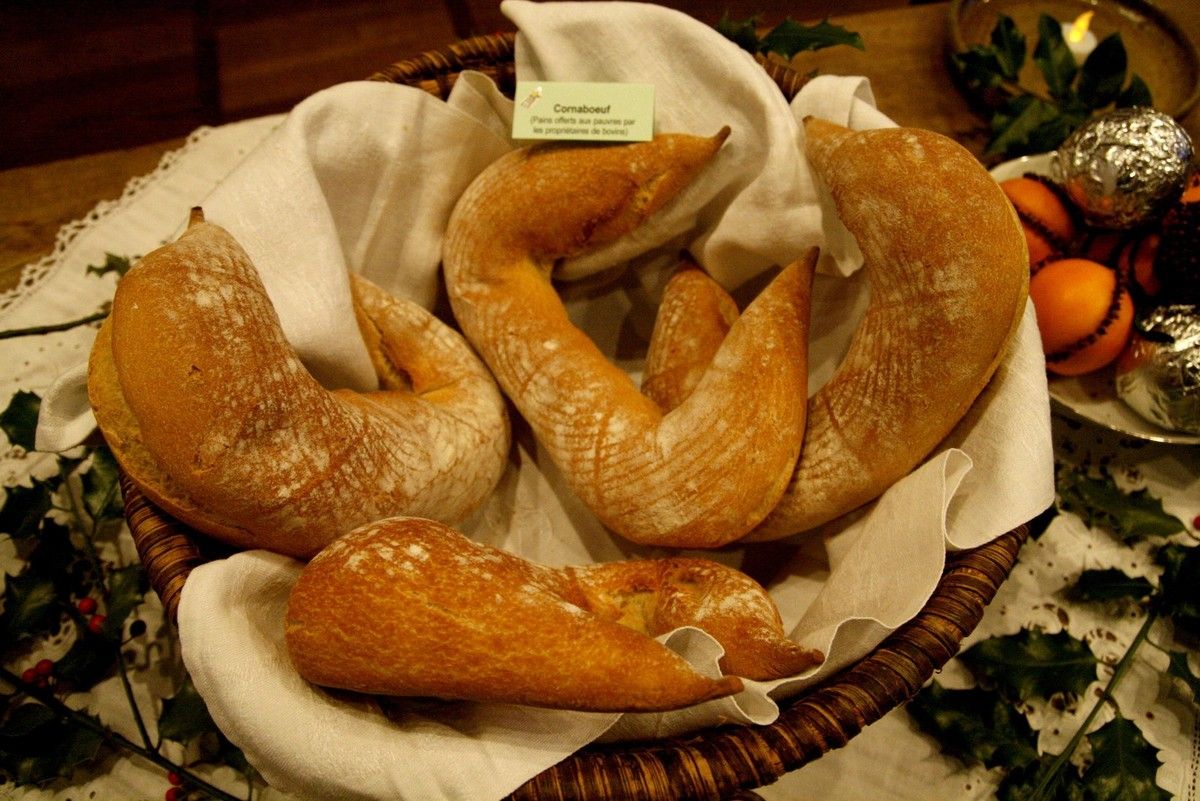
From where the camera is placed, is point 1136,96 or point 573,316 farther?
point 1136,96

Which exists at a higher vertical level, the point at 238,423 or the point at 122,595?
the point at 238,423

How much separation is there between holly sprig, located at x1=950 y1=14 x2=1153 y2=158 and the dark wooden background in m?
0.58

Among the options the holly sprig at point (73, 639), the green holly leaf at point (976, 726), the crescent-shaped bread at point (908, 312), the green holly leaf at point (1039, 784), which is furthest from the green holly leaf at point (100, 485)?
the green holly leaf at point (1039, 784)

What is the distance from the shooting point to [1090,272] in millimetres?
1104

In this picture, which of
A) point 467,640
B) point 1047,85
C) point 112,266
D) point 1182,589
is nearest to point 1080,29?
point 1047,85

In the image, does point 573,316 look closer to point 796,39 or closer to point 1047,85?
point 796,39

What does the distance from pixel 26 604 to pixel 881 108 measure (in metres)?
1.61

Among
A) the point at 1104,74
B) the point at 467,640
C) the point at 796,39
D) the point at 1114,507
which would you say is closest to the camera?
the point at 467,640

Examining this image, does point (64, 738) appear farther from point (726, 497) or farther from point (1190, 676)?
point (1190, 676)

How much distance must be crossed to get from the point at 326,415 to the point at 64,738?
55cm

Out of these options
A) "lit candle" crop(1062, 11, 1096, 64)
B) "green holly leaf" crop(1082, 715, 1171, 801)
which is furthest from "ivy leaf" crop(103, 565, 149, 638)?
"lit candle" crop(1062, 11, 1096, 64)

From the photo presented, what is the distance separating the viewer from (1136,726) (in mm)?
967

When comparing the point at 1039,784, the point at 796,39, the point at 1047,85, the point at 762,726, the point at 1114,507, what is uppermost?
the point at 796,39

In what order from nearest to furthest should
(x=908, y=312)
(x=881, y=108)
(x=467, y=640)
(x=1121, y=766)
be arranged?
(x=467, y=640) → (x=908, y=312) → (x=1121, y=766) → (x=881, y=108)
